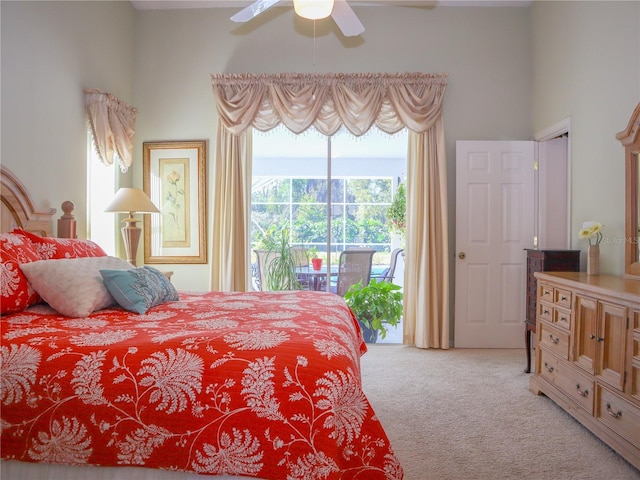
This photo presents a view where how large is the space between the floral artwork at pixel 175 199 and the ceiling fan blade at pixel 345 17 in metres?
2.20

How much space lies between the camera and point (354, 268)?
468 cm

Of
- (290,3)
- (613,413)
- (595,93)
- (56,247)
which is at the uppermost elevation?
(290,3)

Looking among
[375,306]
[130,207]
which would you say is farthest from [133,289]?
[375,306]

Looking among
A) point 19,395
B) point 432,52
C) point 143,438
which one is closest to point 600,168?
point 432,52

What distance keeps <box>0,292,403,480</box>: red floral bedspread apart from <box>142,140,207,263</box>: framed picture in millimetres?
3038

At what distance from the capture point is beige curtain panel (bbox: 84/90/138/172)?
370cm

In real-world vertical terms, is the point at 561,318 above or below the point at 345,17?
below

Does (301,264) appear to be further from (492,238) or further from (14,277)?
(14,277)

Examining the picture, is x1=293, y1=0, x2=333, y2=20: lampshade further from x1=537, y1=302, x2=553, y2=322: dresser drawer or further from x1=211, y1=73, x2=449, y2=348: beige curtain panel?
x1=537, y1=302, x2=553, y2=322: dresser drawer

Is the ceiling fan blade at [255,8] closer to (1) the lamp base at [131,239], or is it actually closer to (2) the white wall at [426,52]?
(2) the white wall at [426,52]

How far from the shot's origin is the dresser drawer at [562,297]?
107 inches

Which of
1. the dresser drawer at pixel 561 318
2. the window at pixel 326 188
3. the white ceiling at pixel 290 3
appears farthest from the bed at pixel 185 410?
the white ceiling at pixel 290 3

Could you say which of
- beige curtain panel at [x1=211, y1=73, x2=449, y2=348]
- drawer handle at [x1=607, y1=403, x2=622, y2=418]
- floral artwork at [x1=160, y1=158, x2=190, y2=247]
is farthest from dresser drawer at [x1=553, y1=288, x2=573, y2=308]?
floral artwork at [x1=160, y1=158, x2=190, y2=247]

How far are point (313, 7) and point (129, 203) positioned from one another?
215 centimetres
